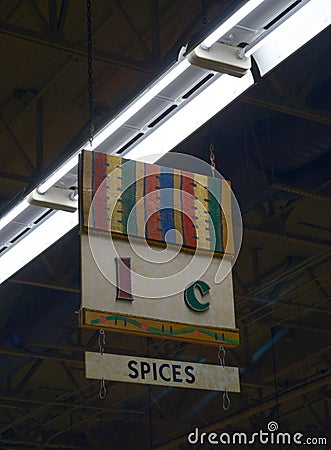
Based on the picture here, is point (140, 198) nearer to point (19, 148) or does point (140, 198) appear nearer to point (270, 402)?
point (19, 148)

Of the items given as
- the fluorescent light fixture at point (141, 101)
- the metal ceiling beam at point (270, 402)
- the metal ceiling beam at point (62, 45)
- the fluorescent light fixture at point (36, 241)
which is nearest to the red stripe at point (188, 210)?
the fluorescent light fixture at point (141, 101)

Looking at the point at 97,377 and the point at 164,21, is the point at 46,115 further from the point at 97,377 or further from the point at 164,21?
the point at 97,377

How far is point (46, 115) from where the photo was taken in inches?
380

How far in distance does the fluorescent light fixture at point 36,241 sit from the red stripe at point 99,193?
4.48 ft

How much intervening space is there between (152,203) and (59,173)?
42.1 inches

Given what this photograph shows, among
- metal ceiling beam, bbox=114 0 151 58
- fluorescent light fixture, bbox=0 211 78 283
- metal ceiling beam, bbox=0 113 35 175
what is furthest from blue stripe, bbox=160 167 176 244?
metal ceiling beam, bbox=0 113 35 175

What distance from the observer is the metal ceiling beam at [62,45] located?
7.50 meters

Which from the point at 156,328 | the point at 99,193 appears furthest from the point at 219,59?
the point at 156,328

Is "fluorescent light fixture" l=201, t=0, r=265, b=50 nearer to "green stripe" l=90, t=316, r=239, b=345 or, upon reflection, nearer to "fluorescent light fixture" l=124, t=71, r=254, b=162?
"fluorescent light fixture" l=124, t=71, r=254, b=162

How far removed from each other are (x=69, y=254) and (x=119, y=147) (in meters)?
5.37

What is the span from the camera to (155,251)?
4980 mm

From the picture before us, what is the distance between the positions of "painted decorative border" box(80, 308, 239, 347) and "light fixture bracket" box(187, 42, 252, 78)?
1219mm

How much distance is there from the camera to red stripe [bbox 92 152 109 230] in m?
4.91

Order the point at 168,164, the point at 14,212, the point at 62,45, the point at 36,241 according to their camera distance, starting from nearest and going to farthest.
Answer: the point at 168,164 < the point at 14,212 < the point at 36,241 < the point at 62,45
